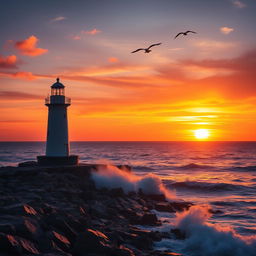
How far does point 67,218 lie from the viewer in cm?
1118

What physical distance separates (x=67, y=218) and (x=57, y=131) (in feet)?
41.9

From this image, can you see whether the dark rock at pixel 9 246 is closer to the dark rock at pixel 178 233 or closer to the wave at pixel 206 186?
the dark rock at pixel 178 233

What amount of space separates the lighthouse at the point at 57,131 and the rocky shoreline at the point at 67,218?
218cm

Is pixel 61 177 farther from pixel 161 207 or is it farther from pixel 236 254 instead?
pixel 236 254

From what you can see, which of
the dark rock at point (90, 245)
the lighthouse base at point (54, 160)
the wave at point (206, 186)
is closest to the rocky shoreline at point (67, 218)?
the dark rock at point (90, 245)

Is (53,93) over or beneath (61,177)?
over

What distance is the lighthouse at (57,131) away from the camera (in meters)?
23.2

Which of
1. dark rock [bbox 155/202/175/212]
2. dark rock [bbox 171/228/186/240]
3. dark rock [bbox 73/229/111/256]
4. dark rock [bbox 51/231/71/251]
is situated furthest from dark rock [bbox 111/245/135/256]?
dark rock [bbox 155/202/175/212]

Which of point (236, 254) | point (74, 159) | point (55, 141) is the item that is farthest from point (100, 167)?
point (236, 254)

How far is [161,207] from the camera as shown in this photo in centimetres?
1933

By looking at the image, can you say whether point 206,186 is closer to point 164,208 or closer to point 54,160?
point 164,208

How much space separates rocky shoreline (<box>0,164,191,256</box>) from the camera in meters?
9.23

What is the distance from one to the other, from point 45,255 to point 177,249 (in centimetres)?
587

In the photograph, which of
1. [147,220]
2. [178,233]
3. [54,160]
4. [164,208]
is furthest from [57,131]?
[178,233]
